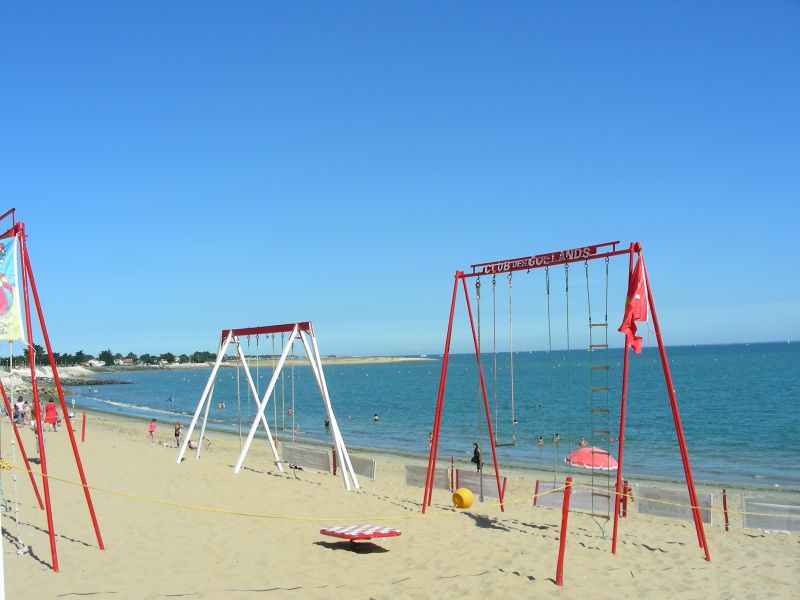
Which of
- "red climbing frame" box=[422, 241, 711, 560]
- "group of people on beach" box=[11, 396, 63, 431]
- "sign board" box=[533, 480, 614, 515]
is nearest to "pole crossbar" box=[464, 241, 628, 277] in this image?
"red climbing frame" box=[422, 241, 711, 560]

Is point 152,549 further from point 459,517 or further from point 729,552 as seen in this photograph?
point 729,552

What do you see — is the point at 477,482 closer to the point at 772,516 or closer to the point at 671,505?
the point at 671,505

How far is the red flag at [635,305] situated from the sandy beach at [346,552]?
367cm

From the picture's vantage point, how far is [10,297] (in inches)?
440

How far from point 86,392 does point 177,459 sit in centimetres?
8989

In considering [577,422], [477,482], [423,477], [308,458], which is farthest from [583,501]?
[577,422]

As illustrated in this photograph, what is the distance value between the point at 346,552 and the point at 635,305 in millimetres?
6499

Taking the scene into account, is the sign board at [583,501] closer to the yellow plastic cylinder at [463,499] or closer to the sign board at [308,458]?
the yellow plastic cylinder at [463,499]

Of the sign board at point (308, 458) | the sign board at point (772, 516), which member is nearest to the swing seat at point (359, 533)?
the sign board at point (772, 516)

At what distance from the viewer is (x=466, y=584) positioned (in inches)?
387

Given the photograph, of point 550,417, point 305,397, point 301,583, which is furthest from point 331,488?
point 305,397

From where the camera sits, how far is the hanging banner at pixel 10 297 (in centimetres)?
1109

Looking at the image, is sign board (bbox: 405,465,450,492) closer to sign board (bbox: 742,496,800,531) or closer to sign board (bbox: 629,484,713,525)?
sign board (bbox: 629,484,713,525)

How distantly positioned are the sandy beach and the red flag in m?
3.67
